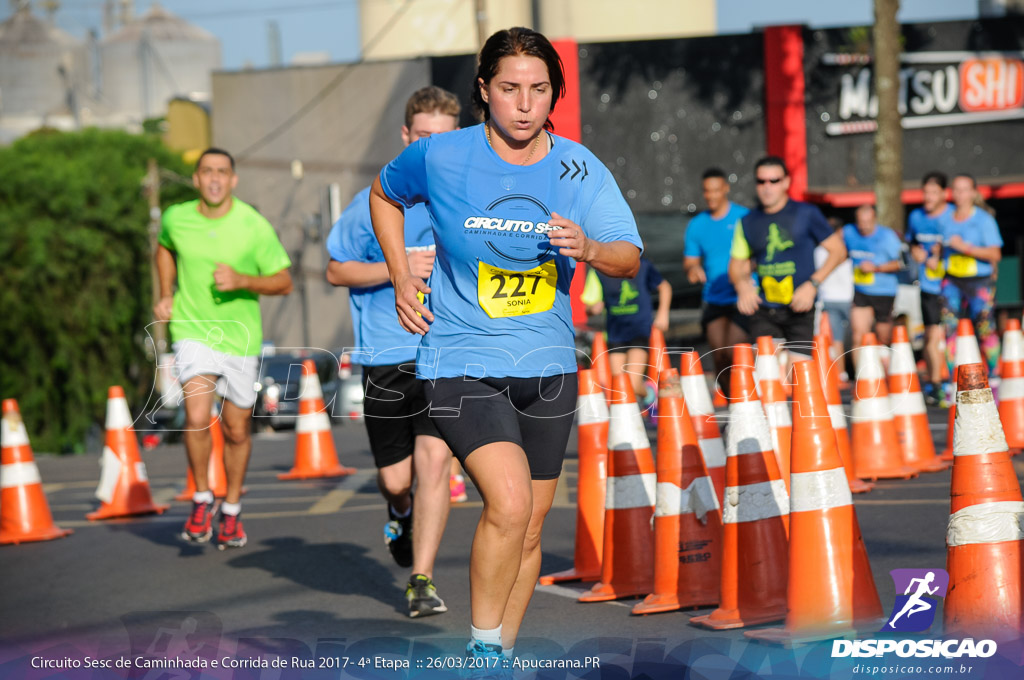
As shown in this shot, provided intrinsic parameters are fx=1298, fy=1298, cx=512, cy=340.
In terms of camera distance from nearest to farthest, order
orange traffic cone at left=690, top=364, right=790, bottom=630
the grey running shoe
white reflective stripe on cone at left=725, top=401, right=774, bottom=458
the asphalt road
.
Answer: the asphalt road, orange traffic cone at left=690, top=364, right=790, bottom=630, white reflective stripe on cone at left=725, top=401, right=774, bottom=458, the grey running shoe

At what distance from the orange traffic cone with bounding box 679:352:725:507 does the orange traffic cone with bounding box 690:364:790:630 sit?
30.0 inches

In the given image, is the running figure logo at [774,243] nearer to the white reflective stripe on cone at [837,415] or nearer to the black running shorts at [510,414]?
the white reflective stripe on cone at [837,415]

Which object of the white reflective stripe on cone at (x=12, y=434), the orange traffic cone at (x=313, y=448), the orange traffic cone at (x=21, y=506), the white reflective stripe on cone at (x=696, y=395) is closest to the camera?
the white reflective stripe on cone at (x=696, y=395)

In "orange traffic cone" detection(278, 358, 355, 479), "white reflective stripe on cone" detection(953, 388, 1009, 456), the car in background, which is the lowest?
the car in background

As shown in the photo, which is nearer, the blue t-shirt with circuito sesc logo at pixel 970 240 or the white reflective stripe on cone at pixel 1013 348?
the white reflective stripe on cone at pixel 1013 348

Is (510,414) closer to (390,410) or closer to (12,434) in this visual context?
(390,410)

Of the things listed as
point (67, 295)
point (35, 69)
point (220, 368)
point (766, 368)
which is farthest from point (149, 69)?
point (766, 368)

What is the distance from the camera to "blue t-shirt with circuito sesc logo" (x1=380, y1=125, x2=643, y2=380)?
4.25 metres

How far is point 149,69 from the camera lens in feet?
310

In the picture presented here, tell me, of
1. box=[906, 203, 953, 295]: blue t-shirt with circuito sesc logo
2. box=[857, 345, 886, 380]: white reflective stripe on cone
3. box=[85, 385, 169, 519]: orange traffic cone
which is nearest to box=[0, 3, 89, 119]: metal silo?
box=[906, 203, 953, 295]: blue t-shirt with circuito sesc logo

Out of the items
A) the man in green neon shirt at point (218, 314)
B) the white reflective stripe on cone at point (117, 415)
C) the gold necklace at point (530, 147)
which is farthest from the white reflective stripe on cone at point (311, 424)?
the gold necklace at point (530, 147)

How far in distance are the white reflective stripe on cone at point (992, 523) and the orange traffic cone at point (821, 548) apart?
0.54 meters

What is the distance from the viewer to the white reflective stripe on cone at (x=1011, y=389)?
9555 mm

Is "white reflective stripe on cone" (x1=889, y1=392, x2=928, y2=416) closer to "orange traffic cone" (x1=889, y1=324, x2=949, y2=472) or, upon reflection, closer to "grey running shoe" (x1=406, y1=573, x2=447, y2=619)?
"orange traffic cone" (x1=889, y1=324, x2=949, y2=472)
